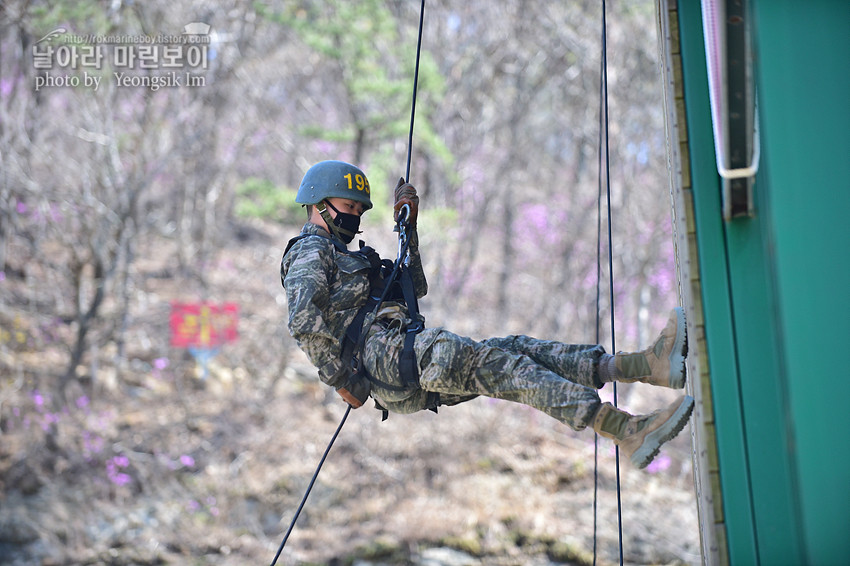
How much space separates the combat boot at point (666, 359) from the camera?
3.23 m

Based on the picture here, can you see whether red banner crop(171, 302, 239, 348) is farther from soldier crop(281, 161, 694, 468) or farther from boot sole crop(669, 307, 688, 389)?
boot sole crop(669, 307, 688, 389)

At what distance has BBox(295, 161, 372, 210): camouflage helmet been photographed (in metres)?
3.86

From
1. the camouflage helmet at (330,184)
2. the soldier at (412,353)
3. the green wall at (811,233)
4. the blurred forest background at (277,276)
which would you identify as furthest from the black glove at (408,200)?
the blurred forest background at (277,276)

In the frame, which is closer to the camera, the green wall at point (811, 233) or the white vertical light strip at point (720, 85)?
the green wall at point (811, 233)

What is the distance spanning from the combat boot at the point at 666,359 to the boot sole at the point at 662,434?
0.25 meters

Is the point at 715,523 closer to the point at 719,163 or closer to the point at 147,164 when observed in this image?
the point at 719,163

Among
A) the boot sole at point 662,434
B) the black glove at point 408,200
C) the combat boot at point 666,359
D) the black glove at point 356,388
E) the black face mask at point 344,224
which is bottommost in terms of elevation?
the boot sole at point 662,434

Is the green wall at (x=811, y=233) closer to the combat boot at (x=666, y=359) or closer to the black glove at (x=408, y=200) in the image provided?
the combat boot at (x=666, y=359)

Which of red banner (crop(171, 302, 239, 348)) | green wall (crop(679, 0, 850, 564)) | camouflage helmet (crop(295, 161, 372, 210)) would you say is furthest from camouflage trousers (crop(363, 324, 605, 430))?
red banner (crop(171, 302, 239, 348))

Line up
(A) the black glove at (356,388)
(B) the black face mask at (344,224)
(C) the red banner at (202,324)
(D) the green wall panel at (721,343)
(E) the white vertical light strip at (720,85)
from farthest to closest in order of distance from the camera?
(C) the red banner at (202,324)
(B) the black face mask at (344,224)
(A) the black glove at (356,388)
(D) the green wall panel at (721,343)
(E) the white vertical light strip at (720,85)

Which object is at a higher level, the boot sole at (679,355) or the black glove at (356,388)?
the boot sole at (679,355)

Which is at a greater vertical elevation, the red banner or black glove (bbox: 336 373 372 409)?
the red banner

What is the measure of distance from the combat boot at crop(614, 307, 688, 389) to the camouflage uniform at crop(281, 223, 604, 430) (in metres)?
0.23

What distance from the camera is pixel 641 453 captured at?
301cm
